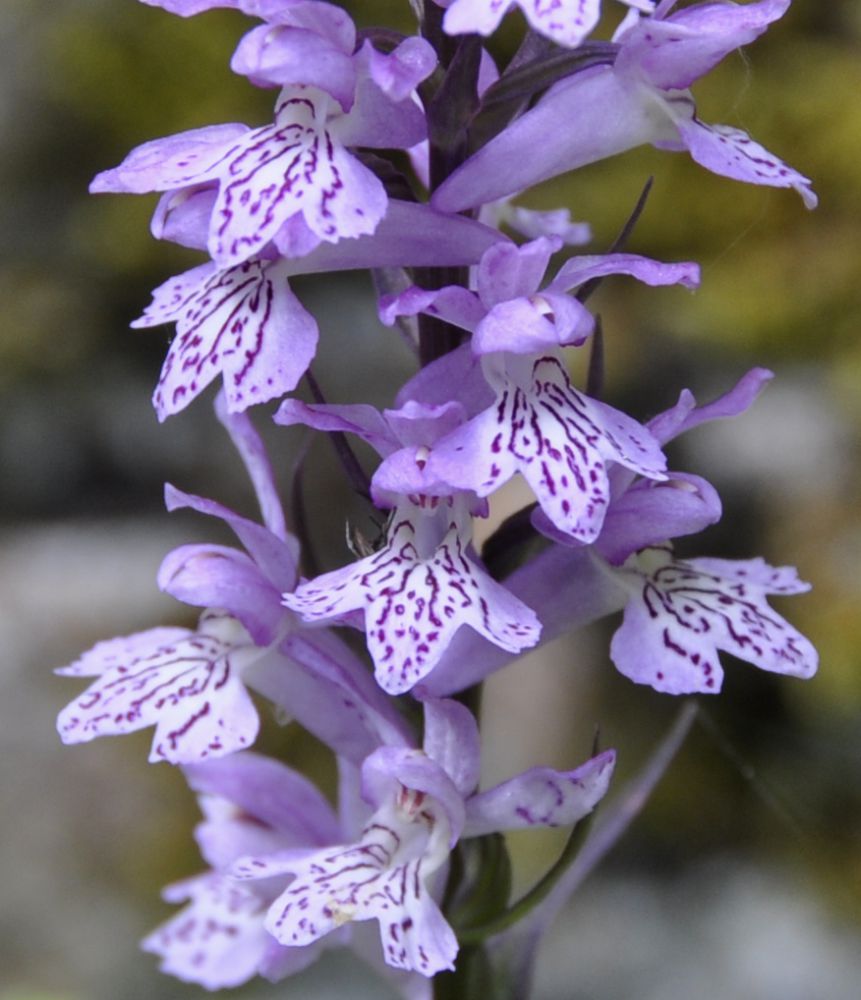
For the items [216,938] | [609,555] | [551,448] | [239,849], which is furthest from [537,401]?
[216,938]

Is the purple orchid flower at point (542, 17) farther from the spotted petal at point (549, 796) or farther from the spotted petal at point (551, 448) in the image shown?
the spotted petal at point (549, 796)

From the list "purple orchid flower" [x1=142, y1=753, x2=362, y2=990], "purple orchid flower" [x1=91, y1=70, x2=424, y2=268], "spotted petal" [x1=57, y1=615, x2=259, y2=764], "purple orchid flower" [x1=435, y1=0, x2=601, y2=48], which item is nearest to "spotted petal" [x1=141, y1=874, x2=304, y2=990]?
"purple orchid flower" [x1=142, y1=753, x2=362, y2=990]

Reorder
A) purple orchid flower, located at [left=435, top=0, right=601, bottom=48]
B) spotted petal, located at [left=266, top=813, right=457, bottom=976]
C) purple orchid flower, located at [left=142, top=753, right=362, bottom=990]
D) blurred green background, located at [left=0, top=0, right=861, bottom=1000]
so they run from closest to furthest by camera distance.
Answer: purple orchid flower, located at [left=435, top=0, right=601, bottom=48] < spotted petal, located at [left=266, top=813, right=457, bottom=976] < purple orchid flower, located at [left=142, top=753, right=362, bottom=990] < blurred green background, located at [left=0, top=0, right=861, bottom=1000]

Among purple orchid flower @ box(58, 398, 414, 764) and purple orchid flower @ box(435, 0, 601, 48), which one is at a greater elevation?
purple orchid flower @ box(435, 0, 601, 48)

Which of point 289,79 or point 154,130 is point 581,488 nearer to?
point 289,79

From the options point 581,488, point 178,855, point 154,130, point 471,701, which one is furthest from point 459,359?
point 154,130

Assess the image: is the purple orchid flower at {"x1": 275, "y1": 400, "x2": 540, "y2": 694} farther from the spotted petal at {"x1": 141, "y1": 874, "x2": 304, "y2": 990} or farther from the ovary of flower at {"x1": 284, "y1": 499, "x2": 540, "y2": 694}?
the spotted petal at {"x1": 141, "y1": 874, "x2": 304, "y2": 990}

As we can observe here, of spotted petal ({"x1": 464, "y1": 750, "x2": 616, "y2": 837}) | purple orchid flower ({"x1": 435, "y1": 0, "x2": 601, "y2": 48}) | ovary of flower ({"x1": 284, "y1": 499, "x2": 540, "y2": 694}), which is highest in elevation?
purple orchid flower ({"x1": 435, "y1": 0, "x2": 601, "y2": 48})

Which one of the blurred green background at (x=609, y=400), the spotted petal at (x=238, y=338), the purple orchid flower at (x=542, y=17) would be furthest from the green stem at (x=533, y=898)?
the blurred green background at (x=609, y=400)
